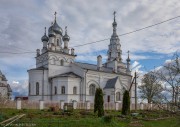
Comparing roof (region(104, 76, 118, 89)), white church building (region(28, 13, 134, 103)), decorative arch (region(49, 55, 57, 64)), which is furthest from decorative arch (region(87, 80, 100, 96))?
decorative arch (region(49, 55, 57, 64))

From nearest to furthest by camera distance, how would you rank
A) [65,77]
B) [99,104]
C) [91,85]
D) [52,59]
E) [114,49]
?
[99,104]
[65,77]
[52,59]
[91,85]
[114,49]

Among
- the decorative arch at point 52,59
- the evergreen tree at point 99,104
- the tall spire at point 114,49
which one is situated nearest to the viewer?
the evergreen tree at point 99,104

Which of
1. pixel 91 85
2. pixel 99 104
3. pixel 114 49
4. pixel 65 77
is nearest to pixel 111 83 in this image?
→ pixel 91 85

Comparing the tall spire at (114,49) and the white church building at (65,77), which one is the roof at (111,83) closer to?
the white church building at (65,77)

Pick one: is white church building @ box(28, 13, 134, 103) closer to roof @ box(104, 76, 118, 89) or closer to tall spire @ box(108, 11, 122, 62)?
roof @ box(104, 76, 118, 89)

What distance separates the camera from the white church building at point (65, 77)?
42.2 meters

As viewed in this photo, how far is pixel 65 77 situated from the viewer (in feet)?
136

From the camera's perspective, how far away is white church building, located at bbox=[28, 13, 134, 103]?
1660 inches

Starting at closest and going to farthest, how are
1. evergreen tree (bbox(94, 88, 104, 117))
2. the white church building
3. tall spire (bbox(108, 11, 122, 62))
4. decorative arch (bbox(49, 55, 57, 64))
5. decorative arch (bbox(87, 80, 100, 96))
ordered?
evergreen tree (bbox(94, 88, 104, 117))
the white church building
decorative arch (bbox(49, 55, 57, 64))
decorative arch (bbox(87, 80, 100, 96))
tall spire (bbox(108, 11, 122, 62))

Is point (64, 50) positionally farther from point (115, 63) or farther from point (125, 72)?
point (125, 72)

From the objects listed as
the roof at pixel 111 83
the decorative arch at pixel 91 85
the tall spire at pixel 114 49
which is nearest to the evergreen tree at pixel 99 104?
the decorative arch at pixel 91 85

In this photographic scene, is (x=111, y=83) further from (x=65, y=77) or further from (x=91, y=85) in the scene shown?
(x=65, y=77)

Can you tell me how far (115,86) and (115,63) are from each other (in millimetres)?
8177

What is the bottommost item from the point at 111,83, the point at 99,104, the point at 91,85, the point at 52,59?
the point at 99,104
